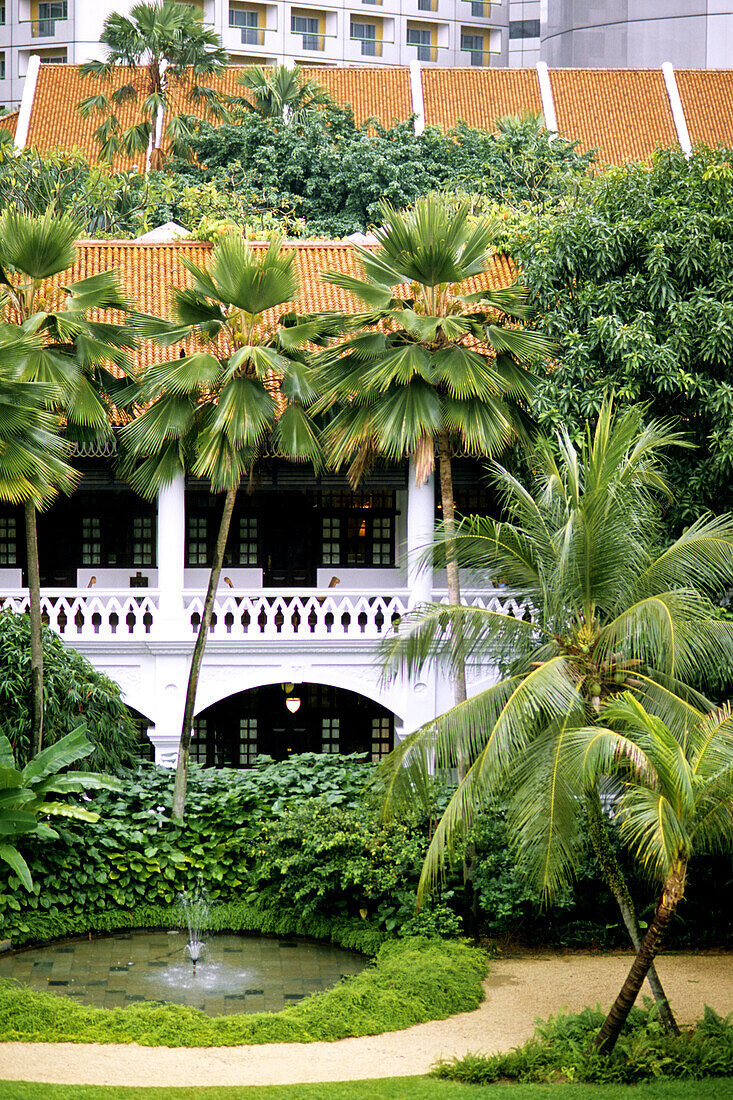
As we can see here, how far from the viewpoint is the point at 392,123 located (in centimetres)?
3644

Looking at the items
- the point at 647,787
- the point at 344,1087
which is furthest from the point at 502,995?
the point at 647,787

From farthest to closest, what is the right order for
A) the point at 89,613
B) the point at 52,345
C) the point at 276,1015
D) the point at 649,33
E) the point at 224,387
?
the point at 649,33, the point at 89,613, the point at 52,345, the point at 224,387, the point at 276,1015

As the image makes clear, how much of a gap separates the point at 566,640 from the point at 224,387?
5.89 m

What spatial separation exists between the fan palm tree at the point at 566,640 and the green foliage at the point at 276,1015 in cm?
210

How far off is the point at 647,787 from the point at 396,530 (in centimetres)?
1324

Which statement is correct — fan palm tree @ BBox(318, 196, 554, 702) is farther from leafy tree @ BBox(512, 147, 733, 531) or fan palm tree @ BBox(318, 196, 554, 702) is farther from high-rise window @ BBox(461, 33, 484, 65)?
high-rise window @ BBox(461, 33, 484, 65)

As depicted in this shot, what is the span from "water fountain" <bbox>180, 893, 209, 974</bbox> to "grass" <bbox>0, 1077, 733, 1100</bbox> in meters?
4.24

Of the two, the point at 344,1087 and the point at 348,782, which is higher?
the point at 348,782

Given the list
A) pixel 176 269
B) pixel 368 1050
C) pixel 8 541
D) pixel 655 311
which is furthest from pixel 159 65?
pixel 368 1050

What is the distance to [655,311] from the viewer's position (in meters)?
16.9

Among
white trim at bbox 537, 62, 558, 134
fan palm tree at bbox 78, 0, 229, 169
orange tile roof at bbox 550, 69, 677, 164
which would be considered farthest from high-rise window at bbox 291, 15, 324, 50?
fan palm tree at bbox 78, 0, 229, 169

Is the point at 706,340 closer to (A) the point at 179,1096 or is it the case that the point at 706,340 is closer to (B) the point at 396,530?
(B) the point at 396,530

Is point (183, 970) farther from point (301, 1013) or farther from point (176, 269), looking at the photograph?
point (176, 269)

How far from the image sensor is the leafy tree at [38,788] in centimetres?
1453
